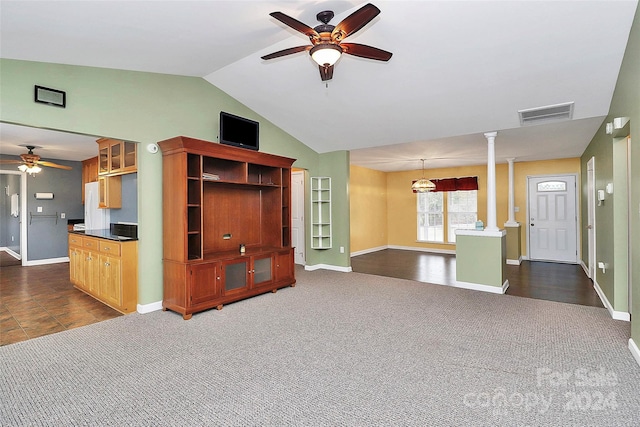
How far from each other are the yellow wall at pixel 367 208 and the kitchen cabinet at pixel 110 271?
17.7ft

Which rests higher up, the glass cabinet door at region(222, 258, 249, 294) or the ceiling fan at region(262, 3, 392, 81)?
the ceiling fan at region(262, 3, 392, 81)

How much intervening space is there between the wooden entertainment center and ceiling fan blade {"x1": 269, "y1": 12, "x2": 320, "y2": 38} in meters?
1.88

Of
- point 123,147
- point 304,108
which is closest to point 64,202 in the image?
point 123,147

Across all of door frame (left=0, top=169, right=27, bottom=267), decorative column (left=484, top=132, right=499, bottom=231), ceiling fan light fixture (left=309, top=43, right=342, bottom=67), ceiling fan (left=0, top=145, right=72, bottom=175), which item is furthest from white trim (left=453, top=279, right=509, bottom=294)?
door frame (left=0, top=169, right=27, bottom=267)

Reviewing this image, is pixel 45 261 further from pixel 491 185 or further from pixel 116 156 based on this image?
pixel 491 185

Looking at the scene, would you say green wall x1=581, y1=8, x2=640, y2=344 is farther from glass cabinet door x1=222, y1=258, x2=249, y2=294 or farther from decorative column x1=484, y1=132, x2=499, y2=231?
glass cabinet door x1=222, y1=258, x2=249, y2=294

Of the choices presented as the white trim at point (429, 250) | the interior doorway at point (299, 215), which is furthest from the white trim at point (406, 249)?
the interior doorway at point (299, 215)

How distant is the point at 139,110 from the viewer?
3.69 m

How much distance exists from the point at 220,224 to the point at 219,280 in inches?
35.1

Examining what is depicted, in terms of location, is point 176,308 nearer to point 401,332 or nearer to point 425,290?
point 401,332

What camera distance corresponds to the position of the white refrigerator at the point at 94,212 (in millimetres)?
5765

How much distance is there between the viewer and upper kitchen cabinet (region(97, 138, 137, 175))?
423 cm

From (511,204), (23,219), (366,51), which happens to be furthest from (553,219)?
(23,219)

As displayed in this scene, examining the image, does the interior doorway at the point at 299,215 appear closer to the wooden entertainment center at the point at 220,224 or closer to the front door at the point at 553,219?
the wooden entertainment center at the point at 220,224
